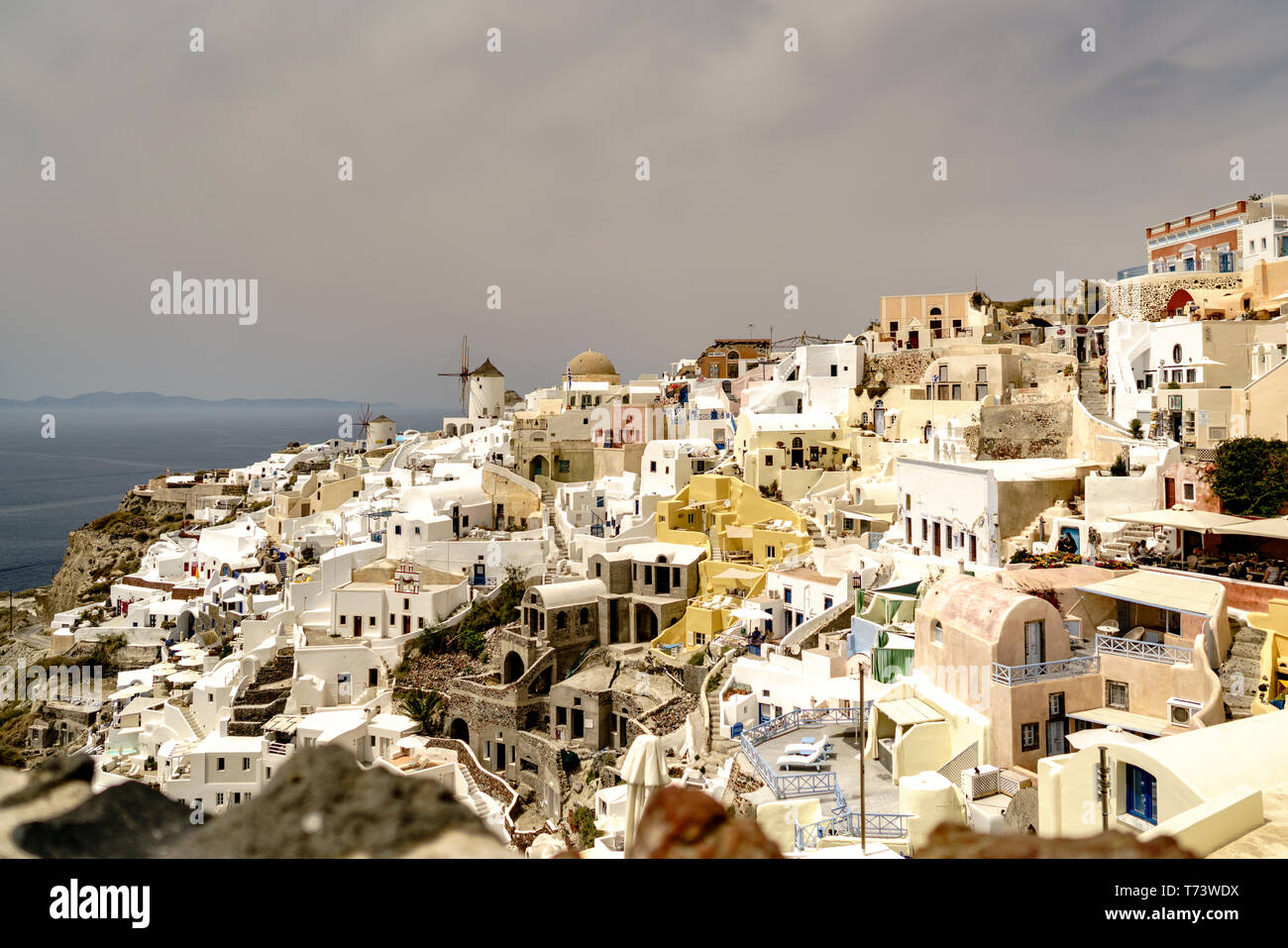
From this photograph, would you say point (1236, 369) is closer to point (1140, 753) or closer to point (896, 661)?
point (896, 661)

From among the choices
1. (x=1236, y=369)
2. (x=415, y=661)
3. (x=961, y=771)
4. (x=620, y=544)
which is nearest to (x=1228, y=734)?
(x=961, y=771)

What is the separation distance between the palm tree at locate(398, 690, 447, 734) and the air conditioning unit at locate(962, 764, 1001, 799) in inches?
644

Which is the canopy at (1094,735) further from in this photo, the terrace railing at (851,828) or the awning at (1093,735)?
the terrace railing at (851,828)

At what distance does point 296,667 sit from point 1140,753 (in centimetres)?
2306

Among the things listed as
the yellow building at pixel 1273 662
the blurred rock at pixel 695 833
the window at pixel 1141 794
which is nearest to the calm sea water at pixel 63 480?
the window at pixel 1141 794

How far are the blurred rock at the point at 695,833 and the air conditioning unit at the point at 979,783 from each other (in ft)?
29.6

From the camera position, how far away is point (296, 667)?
24625 mm

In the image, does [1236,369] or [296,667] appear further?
[296,667]

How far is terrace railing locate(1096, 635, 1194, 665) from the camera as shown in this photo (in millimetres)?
11180

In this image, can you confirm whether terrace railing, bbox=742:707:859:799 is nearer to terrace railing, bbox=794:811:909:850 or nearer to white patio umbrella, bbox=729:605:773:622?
terrace railing, bbox=794:811:909:850
